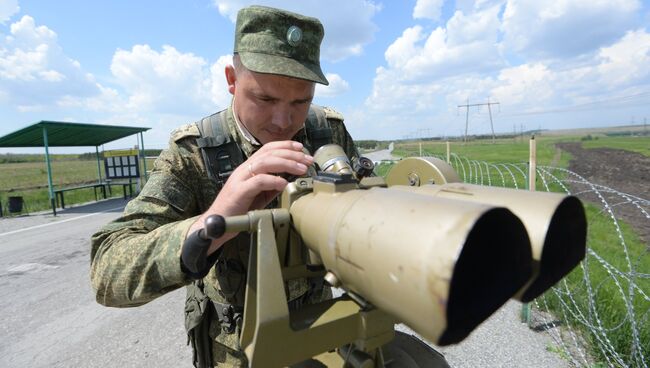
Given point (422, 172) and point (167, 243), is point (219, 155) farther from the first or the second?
point (422, 172)

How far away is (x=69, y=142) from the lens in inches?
674

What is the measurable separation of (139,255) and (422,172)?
1.10 m

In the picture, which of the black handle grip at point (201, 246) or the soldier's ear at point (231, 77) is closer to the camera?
the black handle grip at point (201, 246)

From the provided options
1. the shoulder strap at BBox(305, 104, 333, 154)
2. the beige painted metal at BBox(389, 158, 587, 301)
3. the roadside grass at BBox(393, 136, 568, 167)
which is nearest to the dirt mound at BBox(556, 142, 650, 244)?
the roadside grass at BBox(393, 136, 568, 167)

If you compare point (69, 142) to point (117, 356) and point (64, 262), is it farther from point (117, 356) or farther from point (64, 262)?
point (117, 356)

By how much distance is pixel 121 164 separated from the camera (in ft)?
58.0

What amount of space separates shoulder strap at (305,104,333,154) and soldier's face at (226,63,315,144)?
42cm

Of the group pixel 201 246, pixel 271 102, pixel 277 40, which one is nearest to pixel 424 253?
pixel 201 246

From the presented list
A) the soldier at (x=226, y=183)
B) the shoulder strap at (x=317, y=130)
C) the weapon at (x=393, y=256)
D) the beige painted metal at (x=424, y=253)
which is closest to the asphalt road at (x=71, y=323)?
the soldier at (x=226, y=183)

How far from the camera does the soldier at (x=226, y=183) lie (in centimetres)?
137

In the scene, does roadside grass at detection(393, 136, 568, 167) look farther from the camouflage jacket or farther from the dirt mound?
the camouflage jacket

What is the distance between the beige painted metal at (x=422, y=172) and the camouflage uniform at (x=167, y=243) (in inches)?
33.4

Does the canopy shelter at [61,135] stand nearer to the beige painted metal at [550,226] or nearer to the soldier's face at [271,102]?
the soldier's face at [271,102]

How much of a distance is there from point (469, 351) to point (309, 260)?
3.94 metres
